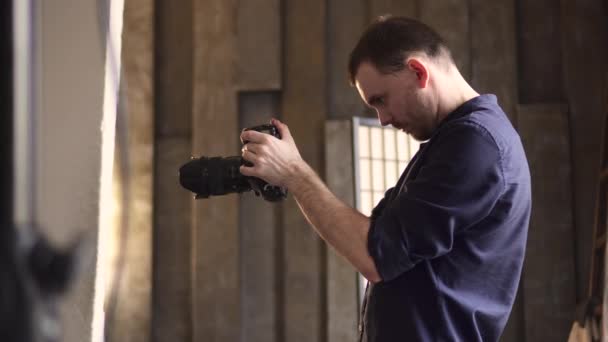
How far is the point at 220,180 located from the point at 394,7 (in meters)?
3.51

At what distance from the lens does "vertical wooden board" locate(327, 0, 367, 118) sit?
4762mm

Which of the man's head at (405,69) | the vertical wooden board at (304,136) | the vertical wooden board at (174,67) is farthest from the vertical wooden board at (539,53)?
the man's head at (405,69)

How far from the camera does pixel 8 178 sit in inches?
7.2

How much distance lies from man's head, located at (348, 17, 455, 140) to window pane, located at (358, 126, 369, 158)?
10.2 ft

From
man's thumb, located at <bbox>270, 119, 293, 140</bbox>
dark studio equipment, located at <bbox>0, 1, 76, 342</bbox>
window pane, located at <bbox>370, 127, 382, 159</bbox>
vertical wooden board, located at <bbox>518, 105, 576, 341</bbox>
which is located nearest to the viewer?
dark studio equipment, located at <bbox>0, 1, 76, 342</bbox>

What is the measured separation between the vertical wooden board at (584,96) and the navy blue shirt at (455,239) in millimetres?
3172

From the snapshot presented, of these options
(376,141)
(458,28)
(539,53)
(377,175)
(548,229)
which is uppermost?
(458,28)

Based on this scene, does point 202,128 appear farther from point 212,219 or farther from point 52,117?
point 52,117

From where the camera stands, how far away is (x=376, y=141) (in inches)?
188

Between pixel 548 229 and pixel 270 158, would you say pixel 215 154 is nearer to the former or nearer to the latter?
pixel 548 229

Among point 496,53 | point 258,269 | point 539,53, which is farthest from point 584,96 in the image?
point 258,269

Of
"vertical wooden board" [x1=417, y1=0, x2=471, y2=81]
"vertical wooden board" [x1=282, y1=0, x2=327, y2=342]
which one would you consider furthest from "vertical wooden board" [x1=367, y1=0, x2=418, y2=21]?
"vertical wooden board" [x1=282, y1=0, x2=327, y2=342]

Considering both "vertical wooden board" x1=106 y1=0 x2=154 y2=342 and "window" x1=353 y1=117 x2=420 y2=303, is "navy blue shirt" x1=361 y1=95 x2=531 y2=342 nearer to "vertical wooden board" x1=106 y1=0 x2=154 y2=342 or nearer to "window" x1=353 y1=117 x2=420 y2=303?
"window" x1=353 y1=117 x2=420 y2=303

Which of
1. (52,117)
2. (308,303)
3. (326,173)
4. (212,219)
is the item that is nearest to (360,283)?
(308,303)
